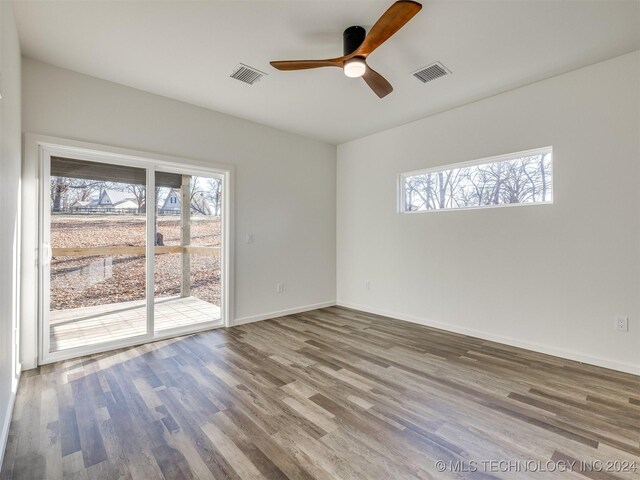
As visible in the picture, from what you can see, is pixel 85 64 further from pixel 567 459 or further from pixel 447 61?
pixel 567 459

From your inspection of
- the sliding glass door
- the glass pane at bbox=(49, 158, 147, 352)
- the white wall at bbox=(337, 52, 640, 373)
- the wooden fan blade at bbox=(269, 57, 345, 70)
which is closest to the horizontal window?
the white wall at bbox=(337, 52, 640, 373)

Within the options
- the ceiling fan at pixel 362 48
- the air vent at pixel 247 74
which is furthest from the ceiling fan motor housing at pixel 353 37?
the air vent at pixel 247 74

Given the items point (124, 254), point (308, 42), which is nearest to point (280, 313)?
point (124, 254)

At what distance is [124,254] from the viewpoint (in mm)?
3420

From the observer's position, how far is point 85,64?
2.90m

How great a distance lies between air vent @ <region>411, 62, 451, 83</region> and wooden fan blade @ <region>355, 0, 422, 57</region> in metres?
1.00

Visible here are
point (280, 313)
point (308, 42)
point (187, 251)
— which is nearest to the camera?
point (308, 42)

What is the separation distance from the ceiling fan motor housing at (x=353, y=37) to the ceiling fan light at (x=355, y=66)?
13cm

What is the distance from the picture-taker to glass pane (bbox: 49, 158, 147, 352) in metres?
3.05

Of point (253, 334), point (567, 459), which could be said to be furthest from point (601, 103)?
point (253, 334)

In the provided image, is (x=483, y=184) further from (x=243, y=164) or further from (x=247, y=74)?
(x=243, y=164)

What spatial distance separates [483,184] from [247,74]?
2936 mm

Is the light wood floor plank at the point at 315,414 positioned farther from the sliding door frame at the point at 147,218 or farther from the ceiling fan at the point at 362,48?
the ceiling fan at the point at 362,48

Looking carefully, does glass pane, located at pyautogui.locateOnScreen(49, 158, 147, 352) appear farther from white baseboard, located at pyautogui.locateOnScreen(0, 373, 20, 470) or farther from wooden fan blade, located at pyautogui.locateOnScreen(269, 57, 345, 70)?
wooden fan blade, located at pyautogui.locateOnScreen(269, 57, 345, 70)
